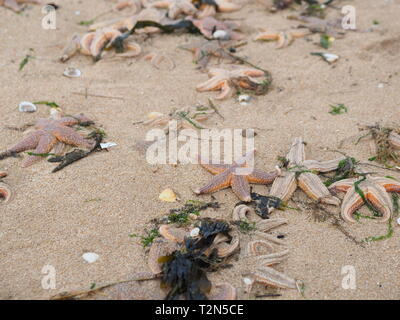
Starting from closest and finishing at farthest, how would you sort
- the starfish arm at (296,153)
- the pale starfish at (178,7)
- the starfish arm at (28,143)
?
the starfish arm at (296,153) < the starfish arm at (28,143) < the pale starfish at (178,7)

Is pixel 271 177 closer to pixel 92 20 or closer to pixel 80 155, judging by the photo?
pixel 80 155

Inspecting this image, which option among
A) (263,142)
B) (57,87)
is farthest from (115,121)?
(263,142)

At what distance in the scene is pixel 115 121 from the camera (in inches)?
220

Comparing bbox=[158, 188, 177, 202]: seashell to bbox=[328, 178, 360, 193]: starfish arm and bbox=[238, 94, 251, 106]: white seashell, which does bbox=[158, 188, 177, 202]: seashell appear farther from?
bbox=[238, 94, 251, 106]: white seashell

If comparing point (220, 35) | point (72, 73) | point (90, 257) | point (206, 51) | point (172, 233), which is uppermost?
point (220, 35)

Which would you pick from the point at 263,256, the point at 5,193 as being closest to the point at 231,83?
the point at 263,256

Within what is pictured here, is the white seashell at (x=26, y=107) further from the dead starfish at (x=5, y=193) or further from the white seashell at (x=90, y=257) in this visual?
the white seashell at (x=90, y=257)

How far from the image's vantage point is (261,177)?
4520mm

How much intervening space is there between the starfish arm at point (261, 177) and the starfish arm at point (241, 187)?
0.07 meters

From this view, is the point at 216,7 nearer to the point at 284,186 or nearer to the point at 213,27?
the point at 213,27

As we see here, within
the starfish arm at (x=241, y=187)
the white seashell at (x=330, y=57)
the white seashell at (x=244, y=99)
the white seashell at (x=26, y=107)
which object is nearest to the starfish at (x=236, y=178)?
the starfish arm at (x=241, y=187)

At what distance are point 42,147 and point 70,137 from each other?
327 millimetres

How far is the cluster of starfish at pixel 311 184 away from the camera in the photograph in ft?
14.1
